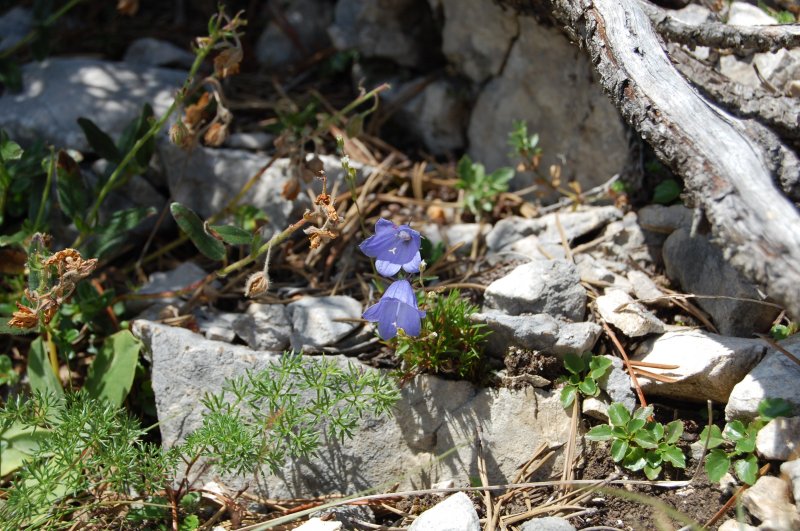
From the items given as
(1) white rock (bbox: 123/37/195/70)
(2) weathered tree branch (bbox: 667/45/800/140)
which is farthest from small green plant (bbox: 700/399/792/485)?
(1) white rock (bbox: 123/37/195/70)

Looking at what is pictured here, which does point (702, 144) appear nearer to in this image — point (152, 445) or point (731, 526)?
point (731, 526)

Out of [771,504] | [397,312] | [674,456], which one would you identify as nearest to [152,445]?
[397,312]

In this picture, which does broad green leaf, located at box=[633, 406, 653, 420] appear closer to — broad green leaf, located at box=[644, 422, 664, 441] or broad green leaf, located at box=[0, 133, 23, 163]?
broad green leaf, located at box=[644, 422, 664, 441]

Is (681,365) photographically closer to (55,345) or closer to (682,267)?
(682,267)

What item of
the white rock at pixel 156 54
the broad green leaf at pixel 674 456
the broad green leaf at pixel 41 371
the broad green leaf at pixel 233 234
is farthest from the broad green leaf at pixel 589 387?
the white rock at pixel 156 54

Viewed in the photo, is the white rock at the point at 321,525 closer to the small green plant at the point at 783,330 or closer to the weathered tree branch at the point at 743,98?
the small green plant at the point at 783,330

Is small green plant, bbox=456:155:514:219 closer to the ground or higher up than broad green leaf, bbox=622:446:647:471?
higher up
